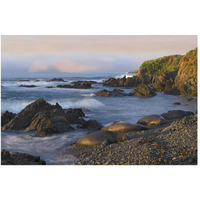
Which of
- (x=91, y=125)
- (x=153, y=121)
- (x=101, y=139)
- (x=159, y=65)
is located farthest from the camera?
(x=159, y=65)

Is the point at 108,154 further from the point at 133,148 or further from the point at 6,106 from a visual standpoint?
the point at 6,106

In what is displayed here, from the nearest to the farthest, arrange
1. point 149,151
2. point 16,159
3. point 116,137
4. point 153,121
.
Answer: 1. point 16,159
2. point 149,151
3. point 116,137
4. point 153,121

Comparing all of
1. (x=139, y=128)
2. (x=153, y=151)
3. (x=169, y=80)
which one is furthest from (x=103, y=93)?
(x=153, y=151)

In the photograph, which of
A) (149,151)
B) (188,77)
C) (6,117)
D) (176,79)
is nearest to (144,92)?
(188,77)

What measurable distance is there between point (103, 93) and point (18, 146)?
2008 centimetres

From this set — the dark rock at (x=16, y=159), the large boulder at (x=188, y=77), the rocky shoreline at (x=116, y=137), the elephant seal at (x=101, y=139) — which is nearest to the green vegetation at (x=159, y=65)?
the large boulder at (x=188, y=77)

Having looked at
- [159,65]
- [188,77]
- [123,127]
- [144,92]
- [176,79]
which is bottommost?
[123,127]

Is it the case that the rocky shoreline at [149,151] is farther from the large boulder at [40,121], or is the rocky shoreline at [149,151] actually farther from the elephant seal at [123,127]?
the large boulder at [40,121]

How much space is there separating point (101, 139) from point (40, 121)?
12.1ft

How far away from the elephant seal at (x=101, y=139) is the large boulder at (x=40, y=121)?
2.13 meters

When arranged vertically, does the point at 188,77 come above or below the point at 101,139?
above

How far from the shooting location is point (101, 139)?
843 centimetres

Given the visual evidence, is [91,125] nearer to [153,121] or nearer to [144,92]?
[153,121]

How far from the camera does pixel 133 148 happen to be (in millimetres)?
7008
